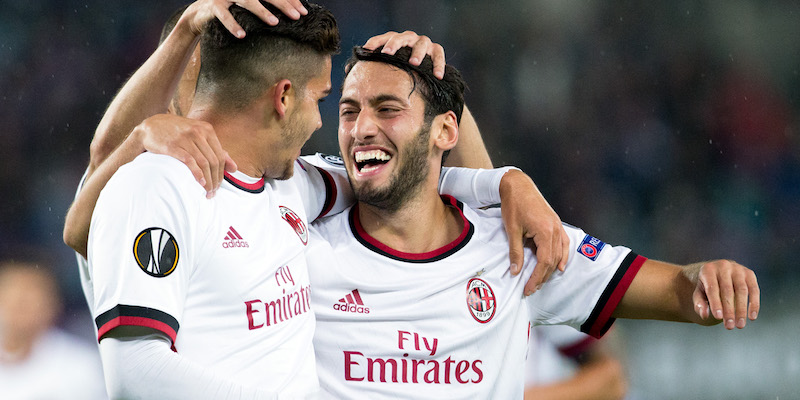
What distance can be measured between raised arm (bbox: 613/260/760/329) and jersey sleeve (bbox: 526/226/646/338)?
0.04m

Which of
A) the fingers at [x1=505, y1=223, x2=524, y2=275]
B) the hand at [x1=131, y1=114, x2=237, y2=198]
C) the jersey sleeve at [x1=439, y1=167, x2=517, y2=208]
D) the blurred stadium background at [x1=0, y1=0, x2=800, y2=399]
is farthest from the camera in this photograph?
the blurred stadium background at [x1=0, y1=0, x2=800, y2=399]

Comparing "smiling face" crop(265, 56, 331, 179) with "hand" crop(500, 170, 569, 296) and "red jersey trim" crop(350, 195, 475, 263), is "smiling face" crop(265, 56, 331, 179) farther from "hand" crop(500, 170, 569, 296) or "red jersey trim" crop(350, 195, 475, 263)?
"hand" crop(500, 170, 569, 296)

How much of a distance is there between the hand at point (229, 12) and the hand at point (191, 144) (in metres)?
0.31

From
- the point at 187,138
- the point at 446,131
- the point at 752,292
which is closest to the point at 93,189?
the point at 187,138

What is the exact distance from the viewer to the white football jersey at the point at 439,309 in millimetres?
2488

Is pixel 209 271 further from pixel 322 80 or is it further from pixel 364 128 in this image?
pixel 364 128

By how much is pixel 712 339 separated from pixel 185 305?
Result: 15.2 feet

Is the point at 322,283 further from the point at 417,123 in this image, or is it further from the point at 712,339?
the point at 712,339

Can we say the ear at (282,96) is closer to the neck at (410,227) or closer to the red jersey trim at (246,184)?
the red jersey trim at (246,184)

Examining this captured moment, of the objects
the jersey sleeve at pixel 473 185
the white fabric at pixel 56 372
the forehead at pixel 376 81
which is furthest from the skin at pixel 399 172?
the white fabric at pixel 56 372

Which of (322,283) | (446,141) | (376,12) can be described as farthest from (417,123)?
(376,12)

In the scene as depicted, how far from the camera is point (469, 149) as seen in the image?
3.28 metres

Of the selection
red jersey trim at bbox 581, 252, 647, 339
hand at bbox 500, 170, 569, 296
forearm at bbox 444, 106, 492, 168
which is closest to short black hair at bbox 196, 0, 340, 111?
hand at bbox 500, 170, 569, 296

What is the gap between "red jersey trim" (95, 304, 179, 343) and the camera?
1602 millimetres
